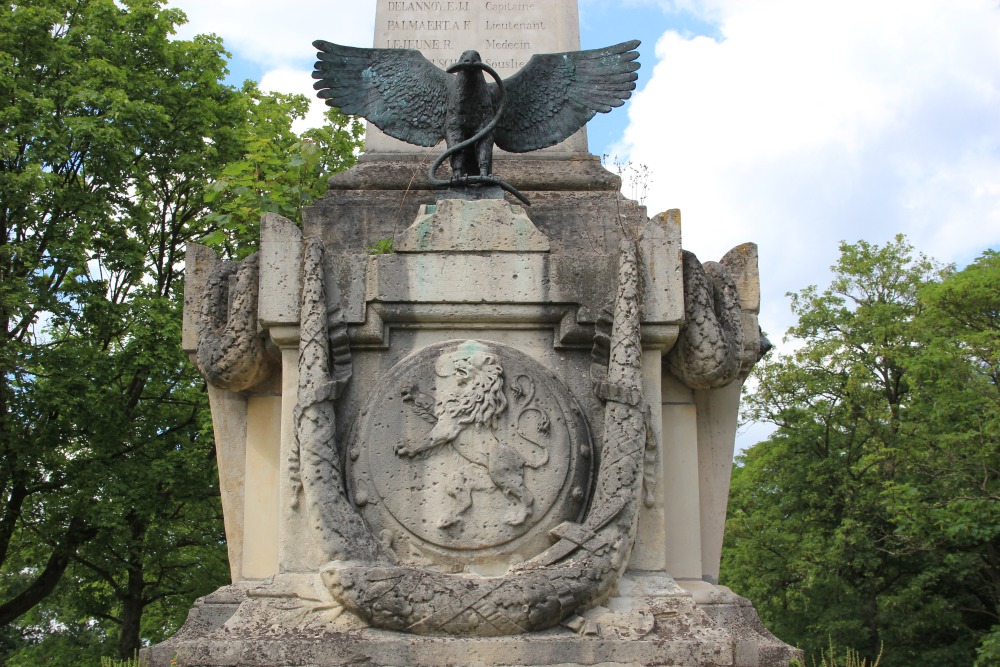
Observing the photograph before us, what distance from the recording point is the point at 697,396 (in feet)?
25.6

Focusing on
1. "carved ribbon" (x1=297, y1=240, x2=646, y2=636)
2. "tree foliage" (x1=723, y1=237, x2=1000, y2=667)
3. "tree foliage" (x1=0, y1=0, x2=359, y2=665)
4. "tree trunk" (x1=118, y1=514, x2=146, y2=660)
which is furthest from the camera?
"tree foliage" (x1=723, y1=237, x2=1000, y2=667)

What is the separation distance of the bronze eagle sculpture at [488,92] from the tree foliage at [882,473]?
11.9 m

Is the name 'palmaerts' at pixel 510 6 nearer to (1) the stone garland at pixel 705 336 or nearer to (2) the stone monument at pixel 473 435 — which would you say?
(2) the stone monument at pixel 473 435

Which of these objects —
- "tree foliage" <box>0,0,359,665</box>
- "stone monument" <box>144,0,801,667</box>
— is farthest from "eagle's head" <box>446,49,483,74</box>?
"tree foliage" <box>0,0,359,665</box>

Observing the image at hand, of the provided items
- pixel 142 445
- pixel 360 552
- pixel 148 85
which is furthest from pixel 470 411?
pixel 148 85

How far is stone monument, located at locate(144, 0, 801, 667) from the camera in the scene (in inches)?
243

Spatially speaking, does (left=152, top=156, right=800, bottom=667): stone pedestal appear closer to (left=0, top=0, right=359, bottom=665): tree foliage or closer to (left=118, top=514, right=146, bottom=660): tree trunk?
(left=0, top=0, right=359, bottom=665): tree foliage

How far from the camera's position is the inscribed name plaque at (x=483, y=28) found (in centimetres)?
924

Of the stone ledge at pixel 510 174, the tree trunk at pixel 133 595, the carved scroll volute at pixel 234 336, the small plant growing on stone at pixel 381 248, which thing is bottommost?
the tree trunk at pixel 133 595

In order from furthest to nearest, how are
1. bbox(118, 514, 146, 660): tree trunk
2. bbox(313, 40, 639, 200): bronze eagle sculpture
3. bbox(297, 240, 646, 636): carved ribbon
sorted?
1. bbox(118, 514, 146, 660): tree trunk
2. bbox(313, 40, 639, 200): bronze eagle sculpture
3. bbox(297, 240, 646, 636): carved ribbon

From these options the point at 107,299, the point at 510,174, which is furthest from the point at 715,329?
the point at 107,299

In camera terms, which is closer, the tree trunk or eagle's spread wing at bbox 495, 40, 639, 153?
eagle's spread wing at bbox 495, 40, 639, 153

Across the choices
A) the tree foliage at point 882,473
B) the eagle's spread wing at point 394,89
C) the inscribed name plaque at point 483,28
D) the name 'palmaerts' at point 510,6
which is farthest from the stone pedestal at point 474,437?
the tree foliage at point 882,473

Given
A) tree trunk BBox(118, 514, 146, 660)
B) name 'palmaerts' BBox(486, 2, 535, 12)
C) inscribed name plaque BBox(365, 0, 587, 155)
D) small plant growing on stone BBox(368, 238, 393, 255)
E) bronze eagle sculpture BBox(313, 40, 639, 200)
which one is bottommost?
tree trunk BBox(118, 514, 146, 660)
